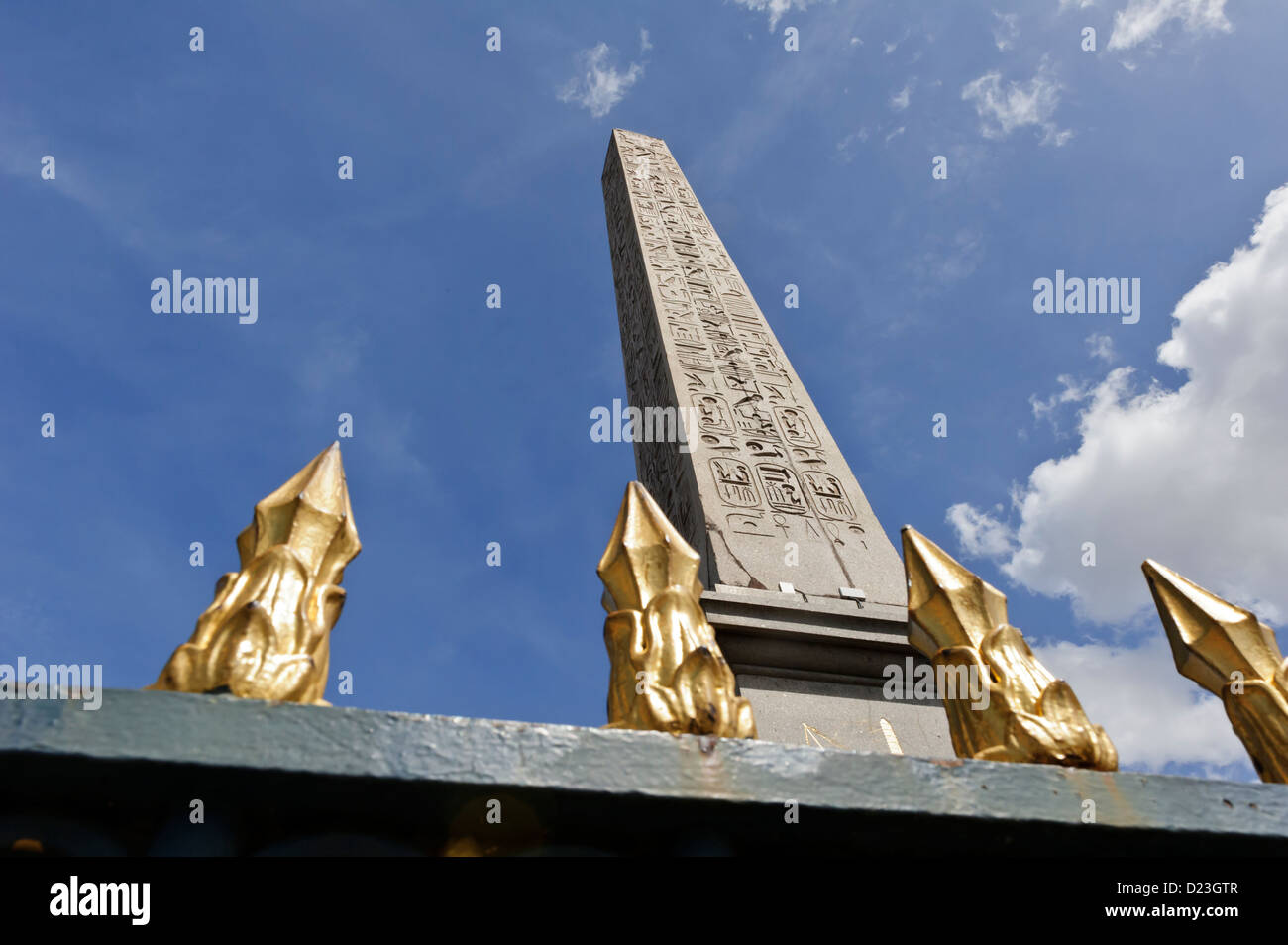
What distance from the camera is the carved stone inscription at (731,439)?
15.5 feet

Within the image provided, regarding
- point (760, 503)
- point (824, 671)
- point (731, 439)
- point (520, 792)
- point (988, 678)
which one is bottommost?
point (520, 792)

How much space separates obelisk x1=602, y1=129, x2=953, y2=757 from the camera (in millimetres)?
3516

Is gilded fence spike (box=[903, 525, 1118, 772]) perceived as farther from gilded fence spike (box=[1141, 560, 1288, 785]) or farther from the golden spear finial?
the golden spear finial

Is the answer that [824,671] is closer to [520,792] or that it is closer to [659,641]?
[659,641]

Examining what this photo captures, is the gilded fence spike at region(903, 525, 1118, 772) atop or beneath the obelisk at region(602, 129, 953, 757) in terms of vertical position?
beneath

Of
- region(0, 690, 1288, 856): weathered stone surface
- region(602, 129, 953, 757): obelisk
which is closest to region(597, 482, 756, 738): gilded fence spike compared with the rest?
region(0, 690, 1288, 856): weathered stone surface

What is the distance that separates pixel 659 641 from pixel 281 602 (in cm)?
62

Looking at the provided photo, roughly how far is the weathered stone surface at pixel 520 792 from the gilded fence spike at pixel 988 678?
16cm

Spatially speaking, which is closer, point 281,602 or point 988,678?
point 281,602

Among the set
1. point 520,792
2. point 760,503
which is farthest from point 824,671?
point 520,792

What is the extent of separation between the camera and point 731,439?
5.88m

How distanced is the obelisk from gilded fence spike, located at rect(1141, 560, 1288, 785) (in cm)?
142

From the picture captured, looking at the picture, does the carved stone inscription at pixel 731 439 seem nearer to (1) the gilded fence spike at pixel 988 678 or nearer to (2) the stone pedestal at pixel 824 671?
(2) the stone pedestal at pixel 824 671
